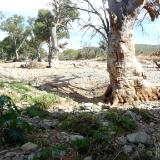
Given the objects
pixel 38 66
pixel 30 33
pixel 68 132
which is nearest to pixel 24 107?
pixel 68 132

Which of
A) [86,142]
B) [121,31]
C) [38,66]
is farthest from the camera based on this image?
[38,66]

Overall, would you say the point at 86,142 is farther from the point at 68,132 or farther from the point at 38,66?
the point at 38,66

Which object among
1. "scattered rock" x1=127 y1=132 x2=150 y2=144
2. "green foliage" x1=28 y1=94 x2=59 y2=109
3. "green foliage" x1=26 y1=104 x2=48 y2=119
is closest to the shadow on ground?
"green foliage" x1=28 y1=94 x2=59 y2=109

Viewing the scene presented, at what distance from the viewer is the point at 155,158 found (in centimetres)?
579

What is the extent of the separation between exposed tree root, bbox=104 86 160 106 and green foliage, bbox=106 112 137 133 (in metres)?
5.15

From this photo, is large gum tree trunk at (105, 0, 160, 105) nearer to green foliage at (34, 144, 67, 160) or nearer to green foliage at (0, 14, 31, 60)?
green foliage at (34, 144, 67, 160)

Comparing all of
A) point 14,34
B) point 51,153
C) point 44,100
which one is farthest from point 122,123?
point 14,34

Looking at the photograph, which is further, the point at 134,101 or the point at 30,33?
the point at 30,33

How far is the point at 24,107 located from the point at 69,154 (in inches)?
165

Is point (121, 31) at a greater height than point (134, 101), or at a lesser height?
greater

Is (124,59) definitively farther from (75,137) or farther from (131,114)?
(75,137)

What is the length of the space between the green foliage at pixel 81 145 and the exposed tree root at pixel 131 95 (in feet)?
24.2

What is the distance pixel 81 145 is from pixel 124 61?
8.23 m

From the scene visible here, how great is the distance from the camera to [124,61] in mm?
14102
